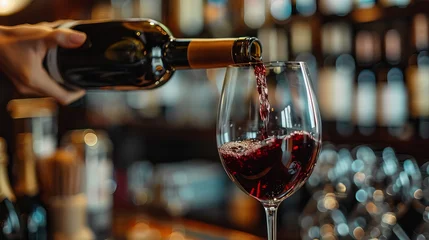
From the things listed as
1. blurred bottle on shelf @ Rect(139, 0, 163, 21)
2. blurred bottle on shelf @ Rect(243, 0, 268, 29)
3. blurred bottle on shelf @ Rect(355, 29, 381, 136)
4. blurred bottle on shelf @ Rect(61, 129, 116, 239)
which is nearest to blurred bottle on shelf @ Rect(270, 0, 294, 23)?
blurred bottle on shelf @ Rect(243, 0, 268, 29)

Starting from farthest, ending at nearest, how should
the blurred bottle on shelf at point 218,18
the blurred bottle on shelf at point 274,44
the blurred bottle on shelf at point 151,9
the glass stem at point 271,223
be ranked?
1. the blurred bottle on shelf at point 151,9
2. the blurred bottle on shelf at point 218,18
3. the blurred bottle on shelf at point 274,44
4. the glass stem at point 271,223

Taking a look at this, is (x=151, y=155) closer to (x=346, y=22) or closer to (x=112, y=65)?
(x=346, y=22)

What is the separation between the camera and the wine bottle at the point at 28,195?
1237 mm

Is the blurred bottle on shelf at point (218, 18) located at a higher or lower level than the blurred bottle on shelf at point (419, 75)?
higher

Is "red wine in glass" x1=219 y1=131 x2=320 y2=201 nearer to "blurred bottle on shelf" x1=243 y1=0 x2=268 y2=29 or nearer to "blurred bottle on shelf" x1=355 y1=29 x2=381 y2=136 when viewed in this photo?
"blurred bottle on shelf" x1=355 y1=29 x2=381 y2=136

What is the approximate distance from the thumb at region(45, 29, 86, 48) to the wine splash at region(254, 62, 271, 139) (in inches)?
11.9

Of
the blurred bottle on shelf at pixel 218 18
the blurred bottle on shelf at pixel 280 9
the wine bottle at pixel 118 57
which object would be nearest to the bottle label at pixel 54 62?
the wine bottle at pixel 118 57

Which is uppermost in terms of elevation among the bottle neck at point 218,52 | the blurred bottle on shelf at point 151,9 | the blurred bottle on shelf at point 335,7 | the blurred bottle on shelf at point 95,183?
the blurred bottle on shelf at point 151,9

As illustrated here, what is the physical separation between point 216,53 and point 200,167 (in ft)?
7.31

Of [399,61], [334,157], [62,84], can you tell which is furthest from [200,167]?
[62,84]

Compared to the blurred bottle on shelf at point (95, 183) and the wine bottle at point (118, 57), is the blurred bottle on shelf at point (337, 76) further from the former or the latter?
the wine bottle at point (118, 57)

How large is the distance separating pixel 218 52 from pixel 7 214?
65 centimetres

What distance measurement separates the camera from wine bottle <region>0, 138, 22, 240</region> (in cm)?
114

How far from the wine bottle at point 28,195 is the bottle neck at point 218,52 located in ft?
1.88
